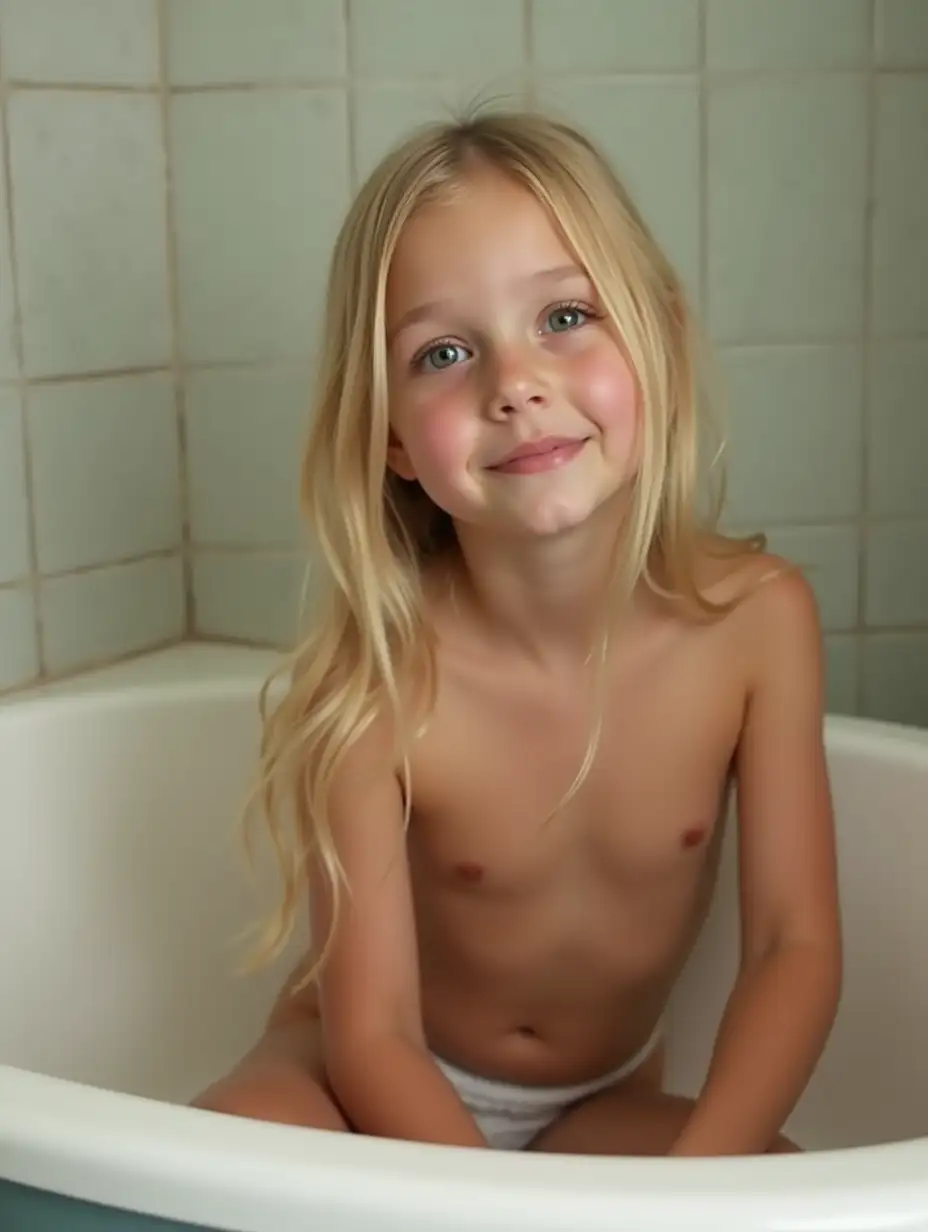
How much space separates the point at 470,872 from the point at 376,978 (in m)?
0.11

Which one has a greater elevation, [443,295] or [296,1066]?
[443,295]

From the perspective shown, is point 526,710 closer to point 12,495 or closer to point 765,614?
point 765,614

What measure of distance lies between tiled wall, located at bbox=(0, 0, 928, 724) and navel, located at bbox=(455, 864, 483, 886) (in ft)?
1.57

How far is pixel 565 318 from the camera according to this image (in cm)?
97

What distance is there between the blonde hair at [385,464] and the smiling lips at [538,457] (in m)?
0.06

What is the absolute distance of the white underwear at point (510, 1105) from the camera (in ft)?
3.60

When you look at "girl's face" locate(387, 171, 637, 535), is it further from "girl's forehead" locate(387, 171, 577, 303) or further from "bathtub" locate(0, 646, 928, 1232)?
"bathtub" locate(0, 646, 928, 1232)

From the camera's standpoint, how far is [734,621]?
42.0 inches

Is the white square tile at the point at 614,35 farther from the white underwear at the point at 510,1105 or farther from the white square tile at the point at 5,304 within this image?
the white underwear at the point at 510,1105

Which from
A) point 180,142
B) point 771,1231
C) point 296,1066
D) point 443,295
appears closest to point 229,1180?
point 771,1231

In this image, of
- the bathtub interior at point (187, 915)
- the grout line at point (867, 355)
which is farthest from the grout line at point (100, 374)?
the grout line at point (867, 355)

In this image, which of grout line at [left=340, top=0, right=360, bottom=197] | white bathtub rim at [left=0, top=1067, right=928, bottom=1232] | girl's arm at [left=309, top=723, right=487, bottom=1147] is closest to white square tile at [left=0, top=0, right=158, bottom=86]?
grout line at [left=340, top=0, right=360, bottom=197]

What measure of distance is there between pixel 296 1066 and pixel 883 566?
68cm

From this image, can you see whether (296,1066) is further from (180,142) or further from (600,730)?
(180,142)
